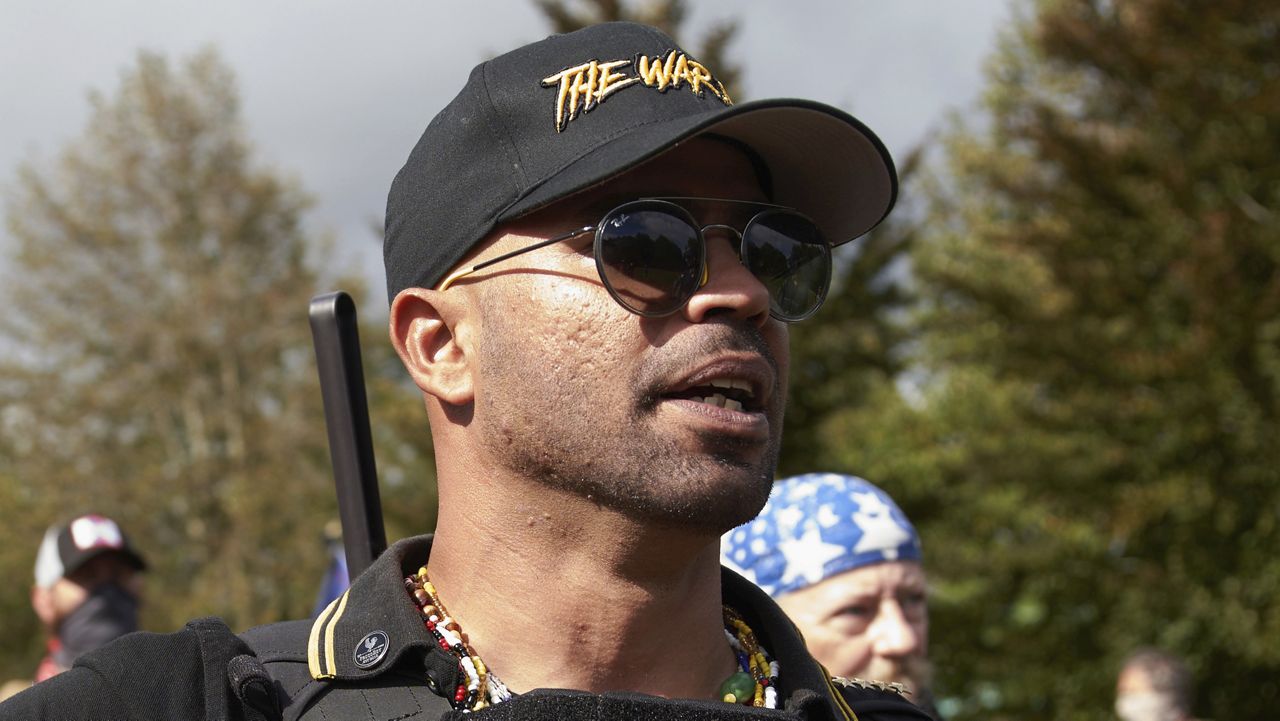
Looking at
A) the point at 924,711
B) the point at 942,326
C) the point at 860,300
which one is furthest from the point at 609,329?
the point at 860,300

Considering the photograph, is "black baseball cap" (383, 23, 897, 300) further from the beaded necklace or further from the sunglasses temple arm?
the beaded necklace

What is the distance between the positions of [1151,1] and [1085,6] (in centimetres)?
119

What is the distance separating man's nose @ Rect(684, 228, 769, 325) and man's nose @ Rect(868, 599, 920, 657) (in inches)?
82.4

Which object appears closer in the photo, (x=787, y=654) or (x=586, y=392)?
(x=586, y=392)

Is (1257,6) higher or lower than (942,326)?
higher

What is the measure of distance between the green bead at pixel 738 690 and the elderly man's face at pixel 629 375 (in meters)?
0.27

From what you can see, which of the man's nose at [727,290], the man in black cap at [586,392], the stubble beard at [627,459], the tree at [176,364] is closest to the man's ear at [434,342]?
the man in black cap at [586,392]

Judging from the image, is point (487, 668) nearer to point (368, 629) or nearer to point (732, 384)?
point (368, 629)

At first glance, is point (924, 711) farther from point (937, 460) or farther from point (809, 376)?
point (937, 460)

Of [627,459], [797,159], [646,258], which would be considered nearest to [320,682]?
[627,459]

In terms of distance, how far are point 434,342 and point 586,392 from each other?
1.13ft

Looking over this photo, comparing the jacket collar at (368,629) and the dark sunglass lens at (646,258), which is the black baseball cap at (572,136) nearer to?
the dark sunglass lens at (646,258)

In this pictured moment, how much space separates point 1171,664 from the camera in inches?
291

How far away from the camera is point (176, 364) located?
2559cm
